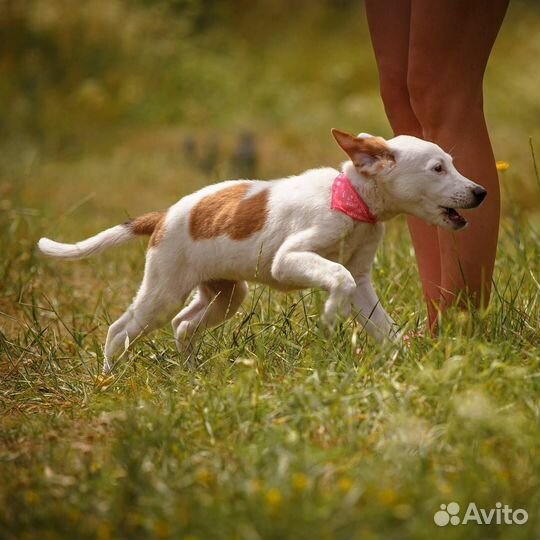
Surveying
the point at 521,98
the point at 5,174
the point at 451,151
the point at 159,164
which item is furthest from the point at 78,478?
the point at 521,98

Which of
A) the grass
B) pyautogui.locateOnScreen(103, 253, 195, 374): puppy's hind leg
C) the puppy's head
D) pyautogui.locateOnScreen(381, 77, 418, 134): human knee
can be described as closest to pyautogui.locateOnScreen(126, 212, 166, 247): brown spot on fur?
pyautogui.locateOnScreen(103, 253, 195, 374): puppy's hind leg

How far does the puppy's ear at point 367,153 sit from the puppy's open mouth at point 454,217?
232 mm

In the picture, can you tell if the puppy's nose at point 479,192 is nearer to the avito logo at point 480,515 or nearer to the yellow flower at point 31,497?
the avito logo at point 480,515

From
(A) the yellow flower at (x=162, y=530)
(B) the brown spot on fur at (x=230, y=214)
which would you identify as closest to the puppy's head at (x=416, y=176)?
(B) the brown spot on fur at (x=230, y=214)

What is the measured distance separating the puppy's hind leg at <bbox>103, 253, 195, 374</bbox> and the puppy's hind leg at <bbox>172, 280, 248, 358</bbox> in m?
0.13

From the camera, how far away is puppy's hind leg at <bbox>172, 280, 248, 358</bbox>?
3.94 meters

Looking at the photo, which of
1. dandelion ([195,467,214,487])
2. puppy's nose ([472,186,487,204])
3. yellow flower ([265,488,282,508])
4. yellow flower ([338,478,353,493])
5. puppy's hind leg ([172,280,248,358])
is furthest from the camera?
puppy's hind leg ([172,280,248,358])

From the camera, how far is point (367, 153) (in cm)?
345

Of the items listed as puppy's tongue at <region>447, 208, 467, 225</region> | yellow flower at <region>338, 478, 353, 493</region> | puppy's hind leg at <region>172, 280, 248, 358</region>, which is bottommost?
puppy's hind leg at <region>172, 280, 248, 358</region>

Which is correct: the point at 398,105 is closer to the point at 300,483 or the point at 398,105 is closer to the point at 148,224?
the point at 148,224

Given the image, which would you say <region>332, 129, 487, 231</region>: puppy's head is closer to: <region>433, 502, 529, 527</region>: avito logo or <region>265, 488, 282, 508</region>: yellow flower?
<region>433, 502, 529, 527</region>: avito logo

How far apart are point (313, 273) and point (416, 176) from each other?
1.58 ft

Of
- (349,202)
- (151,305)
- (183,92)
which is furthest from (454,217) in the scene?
(183,92)

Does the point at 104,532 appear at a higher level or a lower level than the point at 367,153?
lower
